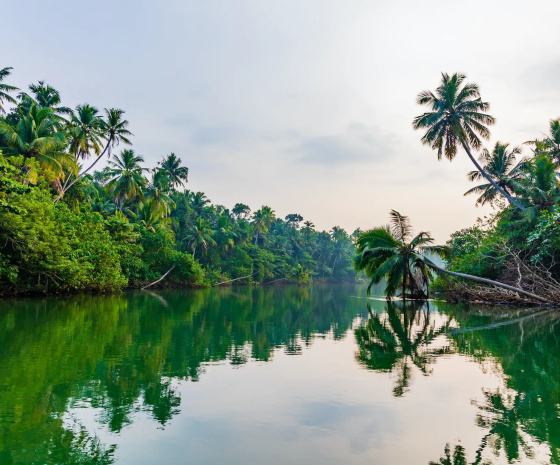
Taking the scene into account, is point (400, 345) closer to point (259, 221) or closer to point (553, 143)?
point (553, 143)

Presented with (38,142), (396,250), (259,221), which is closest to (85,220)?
(38,142)

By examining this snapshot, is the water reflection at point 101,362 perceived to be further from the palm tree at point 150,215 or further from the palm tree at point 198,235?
the palm tree at point 198,235

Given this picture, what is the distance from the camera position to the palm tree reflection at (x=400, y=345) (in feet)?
30.0

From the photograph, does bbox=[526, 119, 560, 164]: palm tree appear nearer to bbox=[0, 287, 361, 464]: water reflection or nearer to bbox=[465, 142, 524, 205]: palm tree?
→ bbox=[465, 142, 524, 205]: palm tree

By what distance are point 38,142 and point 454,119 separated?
98.9 feet

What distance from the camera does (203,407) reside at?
642 cm

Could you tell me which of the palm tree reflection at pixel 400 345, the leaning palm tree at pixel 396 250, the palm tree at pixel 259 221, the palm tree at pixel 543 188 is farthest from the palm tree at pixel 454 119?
the palm tree at pixel 259 221

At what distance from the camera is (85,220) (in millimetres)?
31297

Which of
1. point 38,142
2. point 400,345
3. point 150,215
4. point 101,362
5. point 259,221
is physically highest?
point 259,221

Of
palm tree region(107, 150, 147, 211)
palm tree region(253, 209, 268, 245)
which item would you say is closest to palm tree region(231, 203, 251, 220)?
palm tree region(253, 209, 268, 245)


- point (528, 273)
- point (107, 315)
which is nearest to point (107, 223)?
point (107, 315)

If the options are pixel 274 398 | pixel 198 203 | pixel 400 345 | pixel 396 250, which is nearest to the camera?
pixel 274 398

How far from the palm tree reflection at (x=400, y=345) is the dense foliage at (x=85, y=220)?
51.6 feet

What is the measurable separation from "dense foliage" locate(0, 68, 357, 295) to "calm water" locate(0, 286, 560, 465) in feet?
40.1
